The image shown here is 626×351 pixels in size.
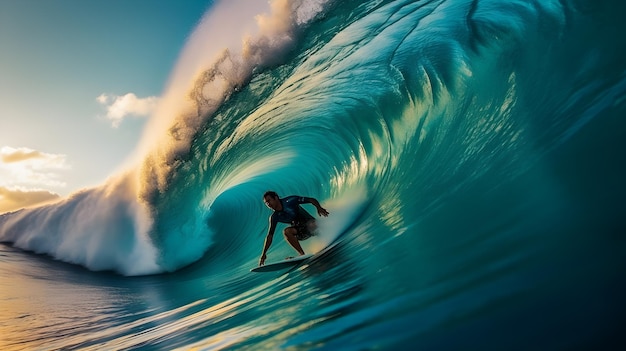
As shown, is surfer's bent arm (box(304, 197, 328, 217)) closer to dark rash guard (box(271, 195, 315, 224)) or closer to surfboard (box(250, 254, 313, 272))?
dark rash guard (box(271, 195, 315, 224))

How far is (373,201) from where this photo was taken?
259 inches

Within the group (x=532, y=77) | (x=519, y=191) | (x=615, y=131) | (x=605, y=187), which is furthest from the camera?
(x=532, y=77)

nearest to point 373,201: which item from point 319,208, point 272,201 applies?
point 319,208

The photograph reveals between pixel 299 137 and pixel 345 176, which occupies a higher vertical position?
pixel 299 137

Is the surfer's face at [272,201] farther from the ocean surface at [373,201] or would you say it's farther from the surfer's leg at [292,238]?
the ocean surface at [373,201]

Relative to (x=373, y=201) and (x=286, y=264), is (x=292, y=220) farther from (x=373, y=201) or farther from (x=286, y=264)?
(x=373, y=201)

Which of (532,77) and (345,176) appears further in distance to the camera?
(345,176)

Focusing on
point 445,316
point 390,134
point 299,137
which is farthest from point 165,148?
point 445,316

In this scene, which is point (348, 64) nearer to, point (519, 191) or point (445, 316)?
point (519, 191)

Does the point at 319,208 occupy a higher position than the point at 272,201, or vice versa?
the point at 272,201

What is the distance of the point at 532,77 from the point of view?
489 cm

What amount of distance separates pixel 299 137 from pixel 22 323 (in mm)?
6843

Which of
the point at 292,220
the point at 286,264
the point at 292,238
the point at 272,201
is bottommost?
the point at 286,264

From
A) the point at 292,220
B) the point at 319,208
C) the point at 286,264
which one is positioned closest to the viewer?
the point at 286,264
